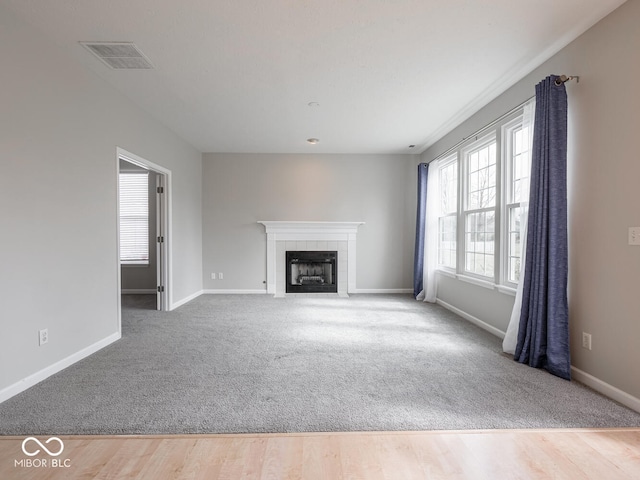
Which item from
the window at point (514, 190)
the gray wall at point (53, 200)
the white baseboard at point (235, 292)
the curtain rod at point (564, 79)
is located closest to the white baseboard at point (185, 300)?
the white baseboard at point (235, 292)

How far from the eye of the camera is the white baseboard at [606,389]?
2.12 m

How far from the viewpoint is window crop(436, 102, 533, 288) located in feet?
11.1

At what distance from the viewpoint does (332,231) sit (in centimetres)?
639

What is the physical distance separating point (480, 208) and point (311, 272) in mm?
3402

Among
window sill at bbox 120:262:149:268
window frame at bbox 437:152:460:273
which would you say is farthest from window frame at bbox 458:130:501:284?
window sill at bbox 120:262:149:268

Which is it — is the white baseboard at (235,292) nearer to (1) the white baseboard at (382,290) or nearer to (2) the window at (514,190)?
(1) the white baseboard at (382,290)

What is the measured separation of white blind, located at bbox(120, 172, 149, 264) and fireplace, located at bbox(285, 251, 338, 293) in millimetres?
2758

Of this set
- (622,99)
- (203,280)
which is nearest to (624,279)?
(622,99)

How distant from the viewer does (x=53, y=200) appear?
2.67m

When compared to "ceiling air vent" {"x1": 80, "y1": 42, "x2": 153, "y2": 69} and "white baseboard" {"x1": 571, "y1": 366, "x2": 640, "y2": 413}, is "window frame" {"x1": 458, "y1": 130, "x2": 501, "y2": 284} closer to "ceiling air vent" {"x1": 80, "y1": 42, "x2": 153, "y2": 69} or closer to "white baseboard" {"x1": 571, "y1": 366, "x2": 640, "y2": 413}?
"white baseboard" {"x1": 571, "y1": 366, "x2": 640, "y2": 413}

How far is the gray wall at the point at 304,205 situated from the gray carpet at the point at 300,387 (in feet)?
7.94

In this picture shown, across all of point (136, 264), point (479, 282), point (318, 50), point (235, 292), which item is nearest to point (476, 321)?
point (479, 282)

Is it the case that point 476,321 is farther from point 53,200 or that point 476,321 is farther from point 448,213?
point 53,200

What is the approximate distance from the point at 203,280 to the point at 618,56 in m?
6.20
